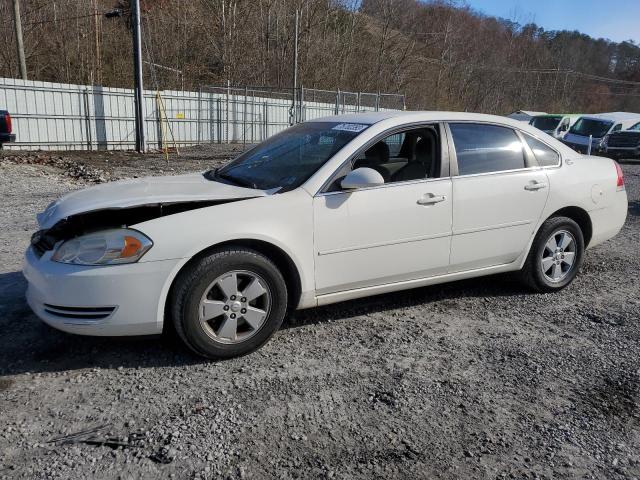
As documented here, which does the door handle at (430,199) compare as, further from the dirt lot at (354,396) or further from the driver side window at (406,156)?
the dirt lot at (354,396)

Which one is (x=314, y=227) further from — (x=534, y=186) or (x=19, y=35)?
(x=19, y=35)

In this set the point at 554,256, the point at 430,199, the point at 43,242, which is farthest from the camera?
the point at 554,256

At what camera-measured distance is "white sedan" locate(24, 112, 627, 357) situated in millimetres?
3166

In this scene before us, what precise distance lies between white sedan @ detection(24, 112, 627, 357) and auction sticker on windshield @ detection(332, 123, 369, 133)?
26 mm

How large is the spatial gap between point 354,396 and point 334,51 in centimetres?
3908

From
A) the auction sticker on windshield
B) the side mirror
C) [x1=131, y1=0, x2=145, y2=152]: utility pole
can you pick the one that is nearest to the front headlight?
the side mirror

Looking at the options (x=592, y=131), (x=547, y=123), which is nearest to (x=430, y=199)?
(x=592, y=131)

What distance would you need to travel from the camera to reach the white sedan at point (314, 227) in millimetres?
3166

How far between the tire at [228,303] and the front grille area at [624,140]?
21.6 meters

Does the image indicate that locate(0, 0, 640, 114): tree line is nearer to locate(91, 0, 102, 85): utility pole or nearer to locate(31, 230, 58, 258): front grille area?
locate(91, 0, 102, 85): utility pole

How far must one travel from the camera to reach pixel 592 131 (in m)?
22.1

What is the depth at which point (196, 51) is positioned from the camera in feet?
103

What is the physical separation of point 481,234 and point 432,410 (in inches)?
70.6

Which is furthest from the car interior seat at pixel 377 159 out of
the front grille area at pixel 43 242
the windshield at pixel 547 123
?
the windshield at pixel 547 123
